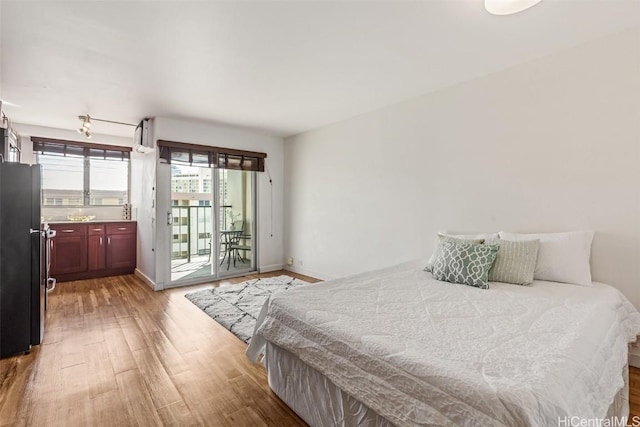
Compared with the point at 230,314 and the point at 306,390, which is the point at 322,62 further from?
the point at 230,314

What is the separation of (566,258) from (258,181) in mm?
4284

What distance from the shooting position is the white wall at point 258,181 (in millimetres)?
4191

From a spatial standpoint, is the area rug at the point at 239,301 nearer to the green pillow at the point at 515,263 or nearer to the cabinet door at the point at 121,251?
the cabinet door at the point at 121,251

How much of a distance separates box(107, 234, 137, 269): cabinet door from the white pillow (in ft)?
18.6

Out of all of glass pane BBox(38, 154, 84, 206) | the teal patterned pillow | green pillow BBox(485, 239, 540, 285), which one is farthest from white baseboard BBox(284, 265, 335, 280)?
glass pane BBox(38, 154, 84, 206)

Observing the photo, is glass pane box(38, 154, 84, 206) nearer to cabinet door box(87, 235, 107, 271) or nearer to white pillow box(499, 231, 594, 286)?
cabinet door box(87, 235, 107, 271)

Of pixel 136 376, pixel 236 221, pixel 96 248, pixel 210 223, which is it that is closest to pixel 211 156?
pixel 210 223

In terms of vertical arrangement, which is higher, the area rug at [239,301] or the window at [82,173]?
the window at [82,173]

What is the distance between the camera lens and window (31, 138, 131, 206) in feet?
15.8

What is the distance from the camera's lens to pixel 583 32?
2.18 meters

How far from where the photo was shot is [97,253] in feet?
15.6

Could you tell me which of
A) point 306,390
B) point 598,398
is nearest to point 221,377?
point 306,390

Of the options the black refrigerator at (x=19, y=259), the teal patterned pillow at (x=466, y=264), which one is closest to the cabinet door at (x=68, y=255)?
the black refrigerator at (x=19, y=259)

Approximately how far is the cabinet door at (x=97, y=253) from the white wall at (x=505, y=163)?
3707mm
